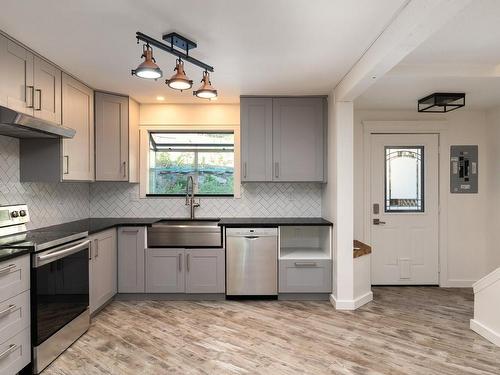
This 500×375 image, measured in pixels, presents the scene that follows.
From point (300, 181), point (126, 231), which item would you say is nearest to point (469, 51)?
point (300, 181)

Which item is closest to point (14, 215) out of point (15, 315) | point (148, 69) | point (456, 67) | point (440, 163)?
point (15, 315)

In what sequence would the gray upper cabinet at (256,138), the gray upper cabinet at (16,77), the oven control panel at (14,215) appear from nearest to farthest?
the gray upper cabinet at (16,77) < the oven control panel at (14,215) < the gray upper cabinet at (256,138)

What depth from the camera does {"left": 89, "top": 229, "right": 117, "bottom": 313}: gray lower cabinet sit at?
3.28 m

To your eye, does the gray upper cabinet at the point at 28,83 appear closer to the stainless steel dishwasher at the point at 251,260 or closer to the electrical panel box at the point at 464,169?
the stainless steel dishwasher at the point at 251,260

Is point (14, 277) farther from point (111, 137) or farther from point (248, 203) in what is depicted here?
point (248, 203)

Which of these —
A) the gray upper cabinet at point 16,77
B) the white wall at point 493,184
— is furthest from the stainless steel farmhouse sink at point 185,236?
the white wall at point 493,184

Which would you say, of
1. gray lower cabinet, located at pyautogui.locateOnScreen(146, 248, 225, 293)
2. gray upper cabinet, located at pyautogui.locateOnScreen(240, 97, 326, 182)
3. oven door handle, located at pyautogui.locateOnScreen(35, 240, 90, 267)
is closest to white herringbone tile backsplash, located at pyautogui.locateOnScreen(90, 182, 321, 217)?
gray upper cabinet, located at pyautogui.locateOnScreen(240, 97, 326, 182)

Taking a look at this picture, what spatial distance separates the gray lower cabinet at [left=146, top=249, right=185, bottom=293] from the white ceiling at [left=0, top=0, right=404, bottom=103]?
1974 millimetres

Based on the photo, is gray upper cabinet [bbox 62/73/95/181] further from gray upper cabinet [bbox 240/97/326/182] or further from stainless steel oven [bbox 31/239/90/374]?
gray upper cabinet [bbox 240/97/326/182]

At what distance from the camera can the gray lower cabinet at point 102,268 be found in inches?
129

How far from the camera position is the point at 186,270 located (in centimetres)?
381

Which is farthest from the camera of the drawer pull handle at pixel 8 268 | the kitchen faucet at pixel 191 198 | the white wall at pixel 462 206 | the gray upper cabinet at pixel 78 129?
the white wall at pixel 462 206

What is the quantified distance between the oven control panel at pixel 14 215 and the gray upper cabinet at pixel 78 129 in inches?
17.5

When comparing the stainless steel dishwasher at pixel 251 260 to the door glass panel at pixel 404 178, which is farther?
the door glass panel at pixel 404 178
